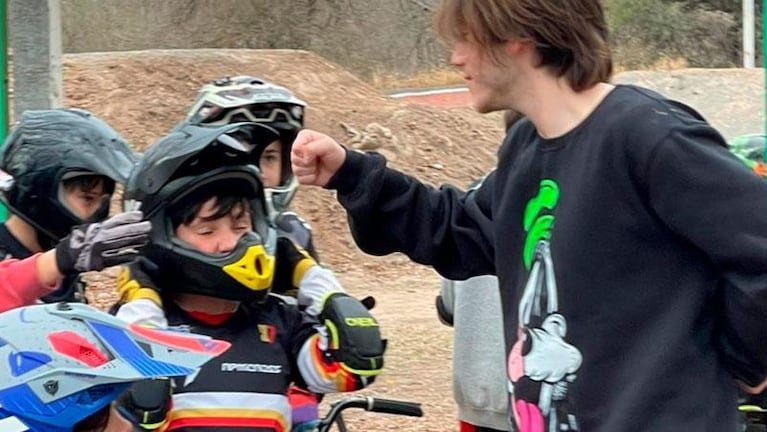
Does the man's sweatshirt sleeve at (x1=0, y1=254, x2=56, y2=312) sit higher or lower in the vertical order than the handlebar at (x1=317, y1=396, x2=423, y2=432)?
higher

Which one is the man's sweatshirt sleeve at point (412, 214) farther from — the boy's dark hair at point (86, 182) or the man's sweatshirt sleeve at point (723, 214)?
the boy's dark hair at point (86, 182)

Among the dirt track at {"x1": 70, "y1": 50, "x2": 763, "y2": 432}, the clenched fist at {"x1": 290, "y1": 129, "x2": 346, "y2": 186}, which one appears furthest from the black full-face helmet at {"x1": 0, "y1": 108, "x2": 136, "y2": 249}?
the dirt track at {"x1": 70, "y1": 50, "x2": 763, "y2": 432}

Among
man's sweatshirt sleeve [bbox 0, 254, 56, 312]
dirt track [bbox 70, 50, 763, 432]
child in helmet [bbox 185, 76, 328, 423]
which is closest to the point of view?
man's sweatshirt sleeve [bbox 0, 254, 56, 312]

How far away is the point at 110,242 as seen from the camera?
390 cm

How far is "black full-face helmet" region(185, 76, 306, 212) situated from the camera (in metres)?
5.16

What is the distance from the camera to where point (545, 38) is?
3.07 meters

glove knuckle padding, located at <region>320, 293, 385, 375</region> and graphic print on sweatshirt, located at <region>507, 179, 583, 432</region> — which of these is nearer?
graphic print on sweatshirt, located at <region>507, 179, 583, 432</region>

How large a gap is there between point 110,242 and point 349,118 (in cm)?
1804

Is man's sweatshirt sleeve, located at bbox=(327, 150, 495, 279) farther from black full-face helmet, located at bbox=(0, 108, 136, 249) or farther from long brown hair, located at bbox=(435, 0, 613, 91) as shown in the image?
black full-face helmet, located at bbox=(0, 108, 136, 249)

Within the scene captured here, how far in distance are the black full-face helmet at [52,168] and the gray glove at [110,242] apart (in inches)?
20.2

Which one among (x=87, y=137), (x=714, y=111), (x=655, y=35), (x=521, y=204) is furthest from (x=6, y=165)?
(x=655, y=35)

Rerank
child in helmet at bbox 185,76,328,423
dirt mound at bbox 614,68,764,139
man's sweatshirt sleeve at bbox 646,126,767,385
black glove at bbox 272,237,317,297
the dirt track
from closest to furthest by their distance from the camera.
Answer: man's sweatshirt sleeve at bbox 646,126,767,385 < black glove at bbox 272,237,317,297 < child in helmet at bbox 185,76,328,423 < the dirt track < dirt mound at bbox 614,68,764,139

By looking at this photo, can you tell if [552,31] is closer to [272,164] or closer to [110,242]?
[110,242]

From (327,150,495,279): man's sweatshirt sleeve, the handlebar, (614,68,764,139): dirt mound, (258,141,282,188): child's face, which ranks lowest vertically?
(614,68,764,139): dirt mound
